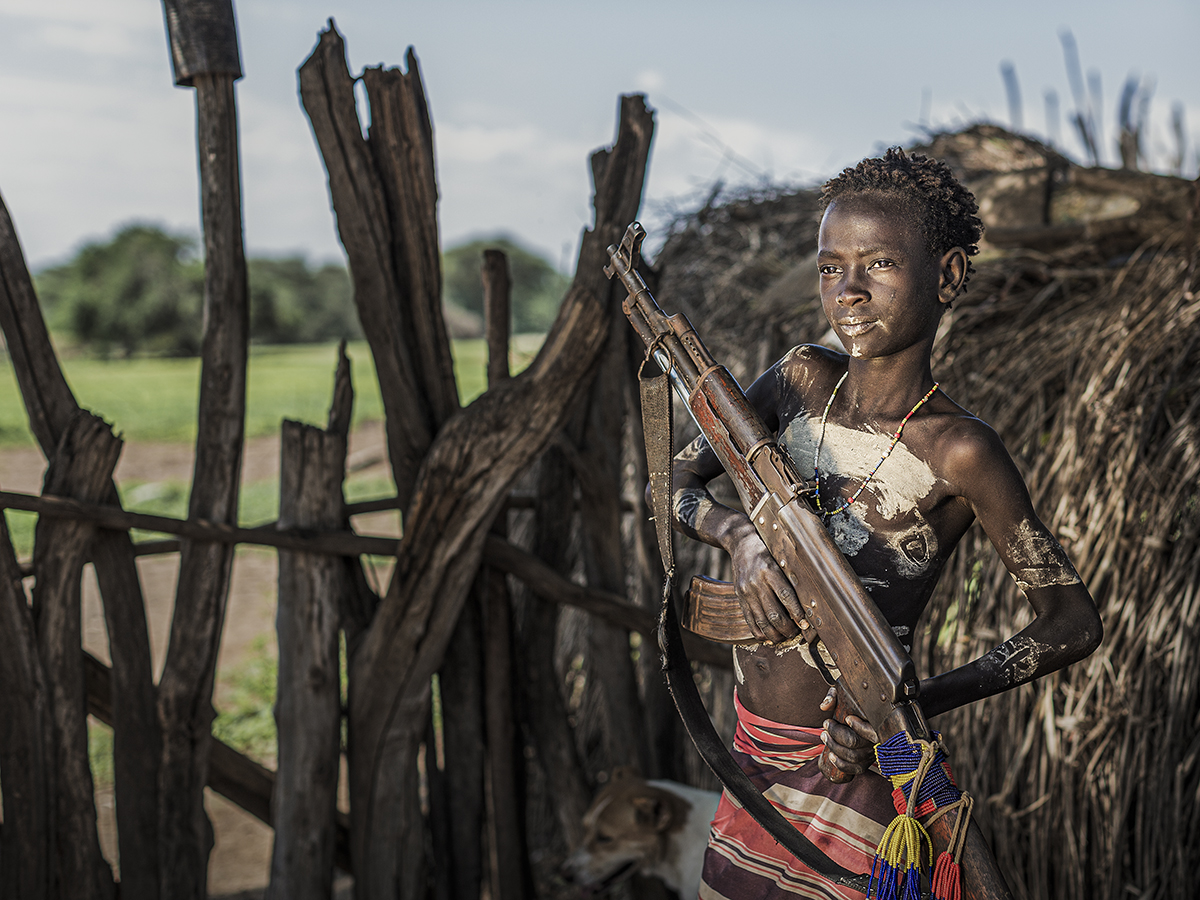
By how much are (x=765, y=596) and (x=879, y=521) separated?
0.83 ft

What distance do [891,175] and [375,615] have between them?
2.00m

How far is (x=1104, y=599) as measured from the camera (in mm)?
3004

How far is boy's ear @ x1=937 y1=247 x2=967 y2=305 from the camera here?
1649 mm

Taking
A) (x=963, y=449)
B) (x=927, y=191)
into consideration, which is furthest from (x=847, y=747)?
(x=927, y=191)

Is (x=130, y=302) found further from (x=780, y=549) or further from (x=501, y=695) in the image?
(x=780, y=549)

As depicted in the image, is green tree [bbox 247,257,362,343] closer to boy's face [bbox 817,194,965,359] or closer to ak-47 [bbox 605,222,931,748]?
ak-47 [bbox 605,222,931,748]

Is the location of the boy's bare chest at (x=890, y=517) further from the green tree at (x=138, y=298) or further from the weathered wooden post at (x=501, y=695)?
the green tree at (x=138, y=298)

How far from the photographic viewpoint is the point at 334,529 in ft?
9.28

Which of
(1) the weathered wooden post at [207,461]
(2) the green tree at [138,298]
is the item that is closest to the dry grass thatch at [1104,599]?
(1) the weathered wooden post at [207,461]

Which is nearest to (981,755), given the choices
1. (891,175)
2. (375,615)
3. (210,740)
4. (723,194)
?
(375,615)

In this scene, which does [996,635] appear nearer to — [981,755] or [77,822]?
[981,755]

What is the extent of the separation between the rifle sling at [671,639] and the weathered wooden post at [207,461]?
147 cm

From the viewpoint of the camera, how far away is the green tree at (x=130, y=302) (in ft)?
96.5

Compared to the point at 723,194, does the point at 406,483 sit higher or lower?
lower
